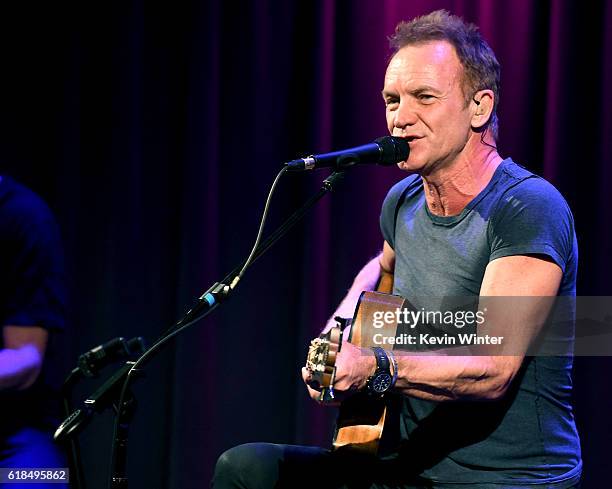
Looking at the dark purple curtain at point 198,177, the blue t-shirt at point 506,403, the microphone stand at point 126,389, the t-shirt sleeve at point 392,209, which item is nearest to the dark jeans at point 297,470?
the blue t-shirt at point 506,403

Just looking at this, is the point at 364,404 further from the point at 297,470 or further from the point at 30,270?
the point at 30,270

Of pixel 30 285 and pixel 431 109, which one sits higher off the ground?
pixel 431 109

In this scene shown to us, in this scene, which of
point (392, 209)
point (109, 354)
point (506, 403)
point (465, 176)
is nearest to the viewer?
point (506, 403)

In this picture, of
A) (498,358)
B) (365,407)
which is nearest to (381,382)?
(498,358)

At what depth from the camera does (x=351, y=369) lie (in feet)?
6.01

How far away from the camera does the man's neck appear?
2.29 meters

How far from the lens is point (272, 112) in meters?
3.58

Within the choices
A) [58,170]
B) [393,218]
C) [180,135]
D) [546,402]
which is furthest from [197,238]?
[546,402]

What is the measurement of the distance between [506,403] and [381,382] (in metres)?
0.42

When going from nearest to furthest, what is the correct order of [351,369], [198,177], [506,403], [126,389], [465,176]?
1. [351,369]
2. [126,389]
3. [506,403]
4. [465,176]
5. [198,177]

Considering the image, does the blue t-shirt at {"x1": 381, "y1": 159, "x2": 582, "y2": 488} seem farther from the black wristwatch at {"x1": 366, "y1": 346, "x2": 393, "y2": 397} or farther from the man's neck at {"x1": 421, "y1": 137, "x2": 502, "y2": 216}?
the black wristwatch at {"x1": 366, "y1": 346, "x2": 393, "y2": 397}

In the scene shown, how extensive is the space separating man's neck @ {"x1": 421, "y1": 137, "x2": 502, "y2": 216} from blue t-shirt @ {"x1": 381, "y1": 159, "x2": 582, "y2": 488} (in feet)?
0.13

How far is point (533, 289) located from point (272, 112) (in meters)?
1.94

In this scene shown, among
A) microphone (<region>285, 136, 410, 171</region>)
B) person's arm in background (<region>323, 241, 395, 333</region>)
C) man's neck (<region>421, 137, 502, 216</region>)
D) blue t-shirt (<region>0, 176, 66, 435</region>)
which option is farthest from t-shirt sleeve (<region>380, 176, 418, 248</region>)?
blue t-shirt (<region>0, 176, 66, 435</region>)
